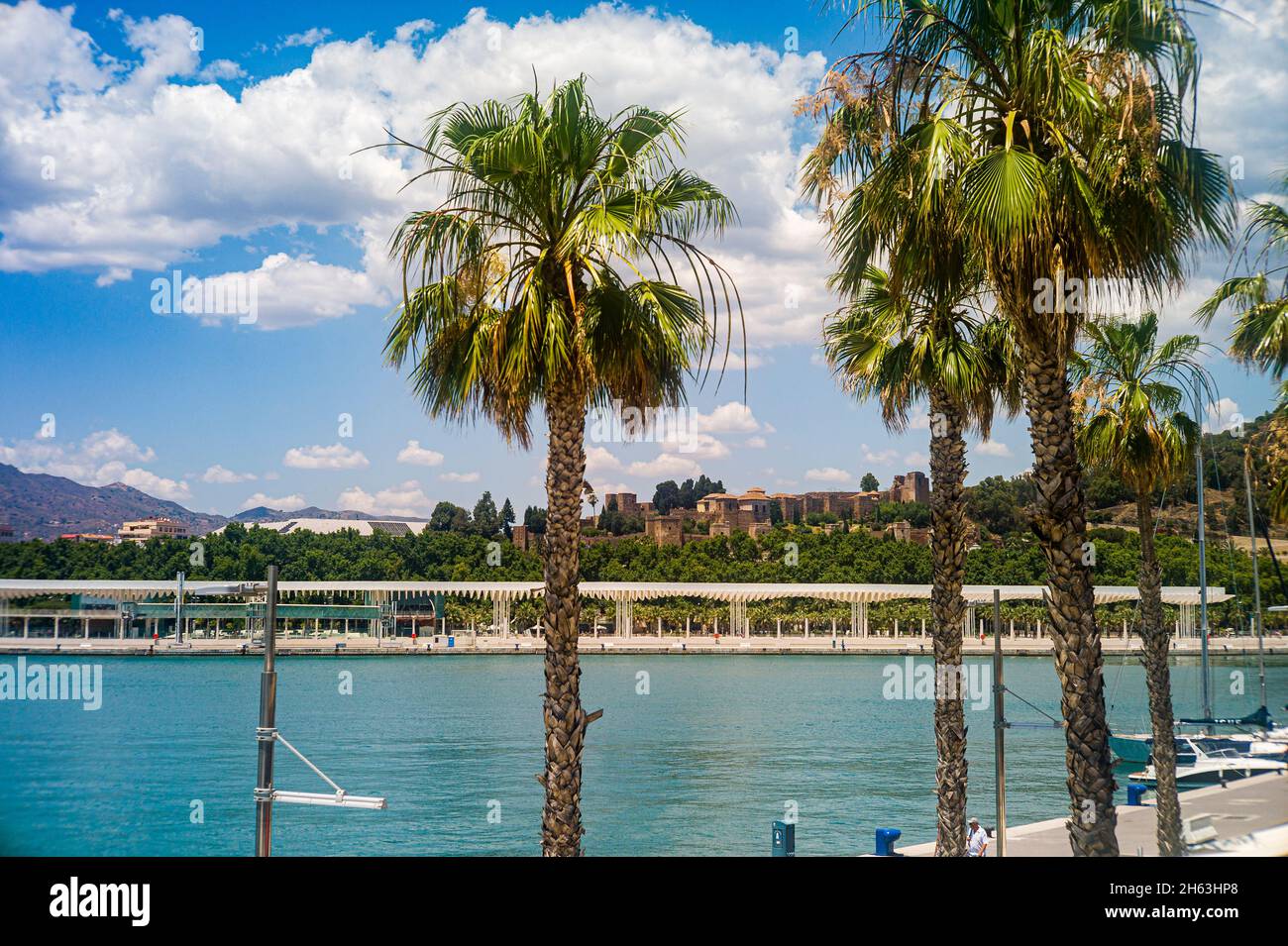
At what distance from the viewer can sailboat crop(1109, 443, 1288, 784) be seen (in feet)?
35.5

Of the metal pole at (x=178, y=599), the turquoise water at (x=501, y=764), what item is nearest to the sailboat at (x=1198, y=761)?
the turquoise water at (x=501, y=764)

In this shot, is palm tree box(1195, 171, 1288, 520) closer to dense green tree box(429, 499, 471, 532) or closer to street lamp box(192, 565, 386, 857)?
street lamp box(192, 565, 386, 857)

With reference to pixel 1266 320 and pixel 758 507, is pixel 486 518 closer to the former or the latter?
pixel 758 507

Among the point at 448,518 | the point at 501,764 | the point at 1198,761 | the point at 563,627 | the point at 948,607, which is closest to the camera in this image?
the point at 563,627

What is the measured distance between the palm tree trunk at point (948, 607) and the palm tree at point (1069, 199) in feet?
14.4

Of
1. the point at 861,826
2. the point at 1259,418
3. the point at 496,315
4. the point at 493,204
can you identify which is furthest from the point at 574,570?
the point at 861,826

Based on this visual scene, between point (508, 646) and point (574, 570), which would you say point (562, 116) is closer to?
point (574, 570)

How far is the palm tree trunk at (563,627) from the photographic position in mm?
8875

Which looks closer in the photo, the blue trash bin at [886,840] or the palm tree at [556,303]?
the palm tree at [556,303]

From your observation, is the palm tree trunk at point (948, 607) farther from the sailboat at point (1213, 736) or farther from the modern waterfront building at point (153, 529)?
the modern waterfront building at point (153, 529)

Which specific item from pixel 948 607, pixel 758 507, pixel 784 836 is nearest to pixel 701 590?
pixel 758 507

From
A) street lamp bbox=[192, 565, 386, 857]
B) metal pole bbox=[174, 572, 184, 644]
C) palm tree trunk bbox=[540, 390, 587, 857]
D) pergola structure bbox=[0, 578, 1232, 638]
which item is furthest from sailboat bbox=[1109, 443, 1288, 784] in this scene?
pergola structure bbox=[0, 578, 1232, 638]

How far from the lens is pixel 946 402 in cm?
1232

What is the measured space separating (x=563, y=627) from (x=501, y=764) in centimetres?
4113
